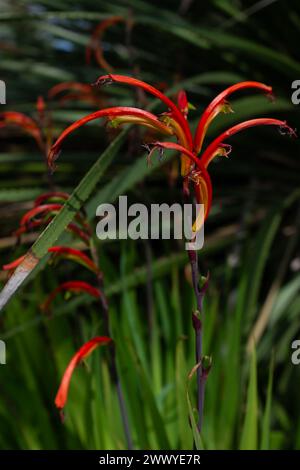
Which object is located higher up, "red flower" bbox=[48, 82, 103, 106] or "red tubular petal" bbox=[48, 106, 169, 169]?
"red flower" bbox=[48, 82, 103, 106]

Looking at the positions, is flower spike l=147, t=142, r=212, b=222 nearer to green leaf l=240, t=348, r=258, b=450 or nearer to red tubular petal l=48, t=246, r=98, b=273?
red tubular petal l=48, t=246, r=98, b=273

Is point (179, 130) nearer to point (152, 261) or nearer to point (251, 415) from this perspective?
point (251, 415)

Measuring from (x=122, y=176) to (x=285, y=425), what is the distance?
51 cm

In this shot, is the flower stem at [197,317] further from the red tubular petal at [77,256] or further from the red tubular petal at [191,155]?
the red tubular petal at [77,256]

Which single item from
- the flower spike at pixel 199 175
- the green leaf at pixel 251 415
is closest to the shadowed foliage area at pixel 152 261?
the green leaf at pixel 251 415

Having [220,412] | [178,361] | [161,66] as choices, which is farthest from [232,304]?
[161,66]

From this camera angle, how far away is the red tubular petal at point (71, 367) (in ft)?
1.86

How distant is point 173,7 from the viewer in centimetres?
197

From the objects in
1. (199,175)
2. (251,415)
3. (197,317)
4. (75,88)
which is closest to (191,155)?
(199,175)

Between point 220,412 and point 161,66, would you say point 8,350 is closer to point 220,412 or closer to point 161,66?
point 220,412

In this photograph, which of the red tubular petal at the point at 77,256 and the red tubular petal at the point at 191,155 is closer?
the red tubular petal at the point at 191,155

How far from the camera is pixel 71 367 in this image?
62cm

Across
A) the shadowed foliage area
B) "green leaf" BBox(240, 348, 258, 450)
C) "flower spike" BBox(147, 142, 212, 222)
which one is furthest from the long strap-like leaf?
"green leaf" BBox(240, 348, 258, 450)

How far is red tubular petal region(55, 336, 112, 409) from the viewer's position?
1.86 feet
